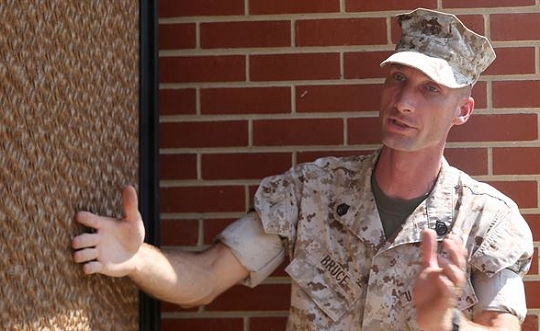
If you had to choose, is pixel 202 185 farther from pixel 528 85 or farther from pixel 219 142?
pixel 528 85

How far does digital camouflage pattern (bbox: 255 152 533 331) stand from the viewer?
3123 mm

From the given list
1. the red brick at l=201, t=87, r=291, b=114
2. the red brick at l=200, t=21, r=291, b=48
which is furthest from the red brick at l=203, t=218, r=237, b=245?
the red brick at l=200, t=21, r=291, b=48

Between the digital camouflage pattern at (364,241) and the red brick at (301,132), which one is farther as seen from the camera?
the red brick at (301,132)

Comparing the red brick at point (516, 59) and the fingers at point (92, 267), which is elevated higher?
the red brick at point (516, 59)

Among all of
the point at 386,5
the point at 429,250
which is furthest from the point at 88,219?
the point at 386,5

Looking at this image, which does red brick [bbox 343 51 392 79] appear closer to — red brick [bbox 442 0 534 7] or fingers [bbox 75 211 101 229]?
red brick [bbox 442 0 534 7]

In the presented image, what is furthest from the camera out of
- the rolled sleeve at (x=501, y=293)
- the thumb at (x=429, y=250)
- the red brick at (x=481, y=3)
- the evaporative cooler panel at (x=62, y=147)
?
the red brick at (x=481, y=3)

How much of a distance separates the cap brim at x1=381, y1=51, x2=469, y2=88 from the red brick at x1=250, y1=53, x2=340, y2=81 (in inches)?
13.8

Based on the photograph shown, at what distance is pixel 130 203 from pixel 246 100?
2.96ft

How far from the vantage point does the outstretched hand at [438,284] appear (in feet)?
8.73

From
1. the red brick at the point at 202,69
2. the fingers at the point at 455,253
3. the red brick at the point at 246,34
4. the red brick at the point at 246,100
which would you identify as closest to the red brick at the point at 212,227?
the red brick at the point at 246,100

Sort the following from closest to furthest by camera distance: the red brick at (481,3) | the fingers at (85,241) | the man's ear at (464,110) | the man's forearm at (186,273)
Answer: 1. the fingers at (85,241)
2. the man's forearm at (186,273)
3. the man's ear at (464,110)
4. the red brick at (481,3)

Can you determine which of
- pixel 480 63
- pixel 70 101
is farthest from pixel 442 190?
pixel 70 101

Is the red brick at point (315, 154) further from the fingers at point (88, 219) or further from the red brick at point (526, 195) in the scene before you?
the fingers at point (88, 219)
